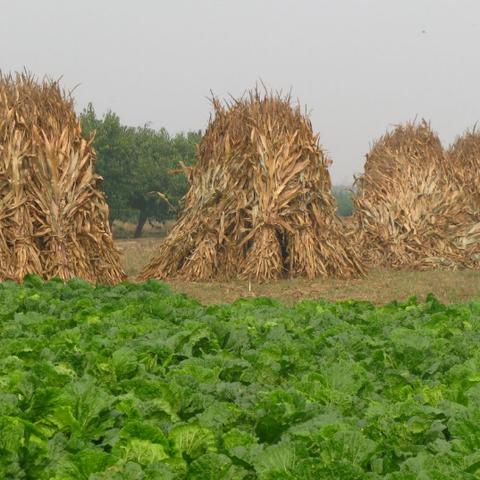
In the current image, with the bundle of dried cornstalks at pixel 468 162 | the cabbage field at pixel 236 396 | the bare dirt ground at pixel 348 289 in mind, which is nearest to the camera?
the cabbage field at pixel 236 396

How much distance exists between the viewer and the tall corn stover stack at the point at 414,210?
68.0ft

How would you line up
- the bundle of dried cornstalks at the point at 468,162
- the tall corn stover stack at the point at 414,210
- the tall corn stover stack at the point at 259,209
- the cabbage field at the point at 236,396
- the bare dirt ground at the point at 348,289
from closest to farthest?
the cabbage field at the point at 236,396 → the bare dirt ground at the point at 348,289 → the tall corn stover stack at the point at 259,209 → the tall corn stover stack at the point at 414,210 → the bundle of dried cornstalks at the point at 468,162

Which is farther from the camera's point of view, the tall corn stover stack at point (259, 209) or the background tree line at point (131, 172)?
the background tree line at point (131, 172)

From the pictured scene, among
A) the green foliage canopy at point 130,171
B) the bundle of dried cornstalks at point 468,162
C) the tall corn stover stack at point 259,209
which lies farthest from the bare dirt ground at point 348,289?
the green foliage canopy at point 130,171

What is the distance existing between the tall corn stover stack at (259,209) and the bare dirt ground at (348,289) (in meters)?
0.55

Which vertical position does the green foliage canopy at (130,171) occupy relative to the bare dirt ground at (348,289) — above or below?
above

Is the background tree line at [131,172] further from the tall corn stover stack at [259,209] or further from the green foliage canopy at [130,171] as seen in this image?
the tall corn stover stack at [259,209]

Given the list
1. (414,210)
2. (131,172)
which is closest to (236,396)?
(414,210)

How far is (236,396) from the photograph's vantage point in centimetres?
467

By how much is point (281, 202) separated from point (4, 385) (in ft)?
39.0

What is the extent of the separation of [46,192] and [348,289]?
5773mm

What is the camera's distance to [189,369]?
5031 mm

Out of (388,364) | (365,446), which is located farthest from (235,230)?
(365,446)

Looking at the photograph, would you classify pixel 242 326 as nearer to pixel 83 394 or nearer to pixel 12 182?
pixel 83 394
